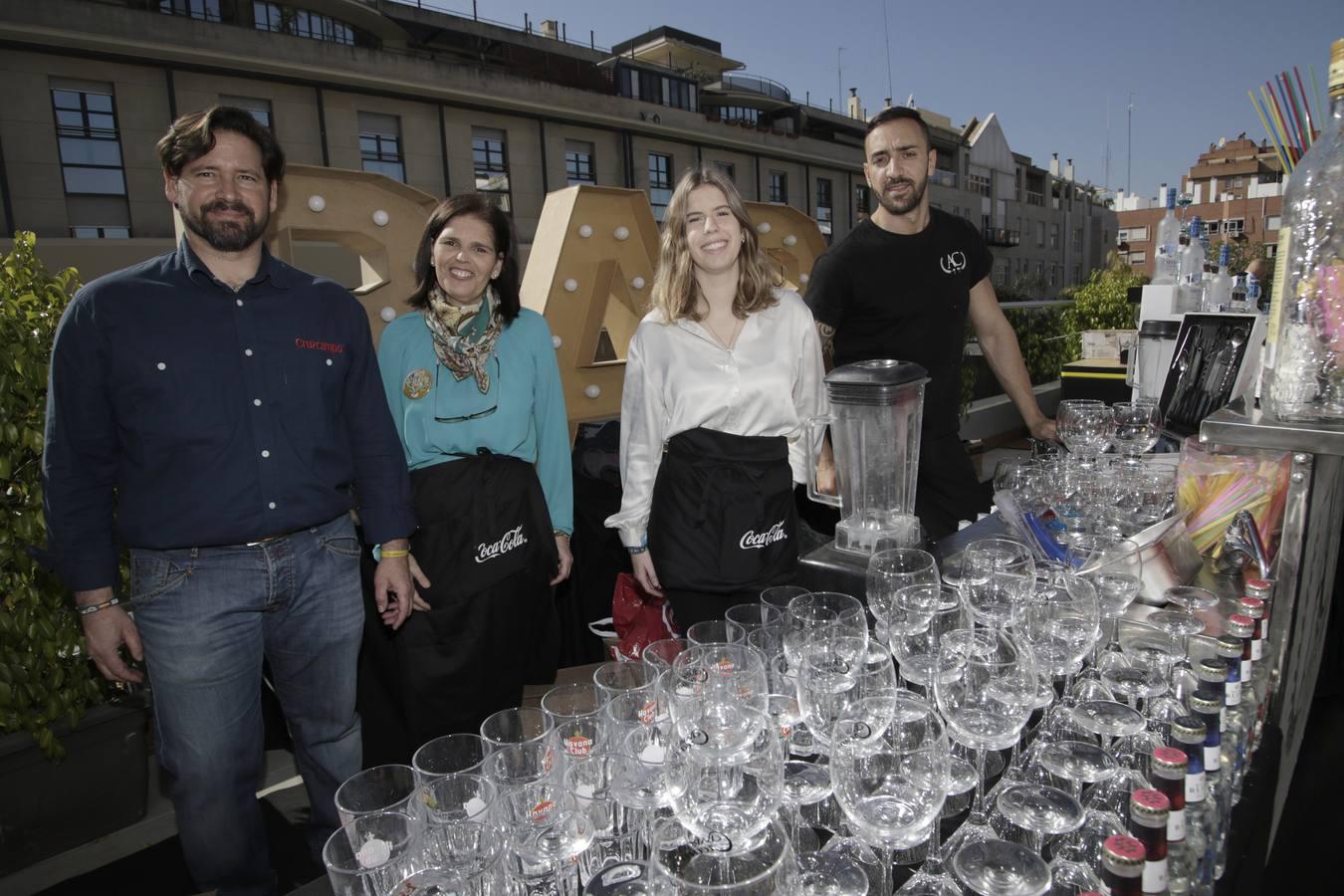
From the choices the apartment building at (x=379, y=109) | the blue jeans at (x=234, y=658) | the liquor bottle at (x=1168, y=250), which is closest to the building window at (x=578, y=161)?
the apartment building at (x=379, y=109)

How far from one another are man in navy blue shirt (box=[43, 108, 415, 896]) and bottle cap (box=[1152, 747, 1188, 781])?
1.68 metres

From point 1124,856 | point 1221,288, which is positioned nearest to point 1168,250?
point 1221,288

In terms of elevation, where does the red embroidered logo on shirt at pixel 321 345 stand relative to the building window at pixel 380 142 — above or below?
below

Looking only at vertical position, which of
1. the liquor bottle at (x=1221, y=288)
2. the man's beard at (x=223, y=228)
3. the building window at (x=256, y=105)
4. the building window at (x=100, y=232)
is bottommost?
the liquor bottle at (x=1221, y=288)

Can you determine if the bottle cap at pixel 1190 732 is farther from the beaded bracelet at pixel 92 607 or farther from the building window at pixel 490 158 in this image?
the building window at pixel 490 158

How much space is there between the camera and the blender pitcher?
1.78 metres

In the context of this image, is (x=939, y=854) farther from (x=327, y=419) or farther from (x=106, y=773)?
(x=106, y=773)

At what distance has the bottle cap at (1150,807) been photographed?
0.65 meters

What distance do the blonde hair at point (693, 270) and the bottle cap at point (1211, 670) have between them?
52.6 inches

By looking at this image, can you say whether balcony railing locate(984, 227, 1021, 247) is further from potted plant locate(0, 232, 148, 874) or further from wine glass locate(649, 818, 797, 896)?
wine glass locate(649, 818, 797, 896)

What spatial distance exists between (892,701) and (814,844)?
0.20 meters

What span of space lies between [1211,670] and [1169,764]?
0.25m

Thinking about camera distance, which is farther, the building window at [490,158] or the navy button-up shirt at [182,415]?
the building window at [490,158]

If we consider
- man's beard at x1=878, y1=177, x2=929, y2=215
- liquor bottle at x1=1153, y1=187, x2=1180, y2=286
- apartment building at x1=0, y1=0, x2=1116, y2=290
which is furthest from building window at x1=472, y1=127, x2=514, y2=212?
man's beard at x1=878, y1=177, x2=929, y2=215
